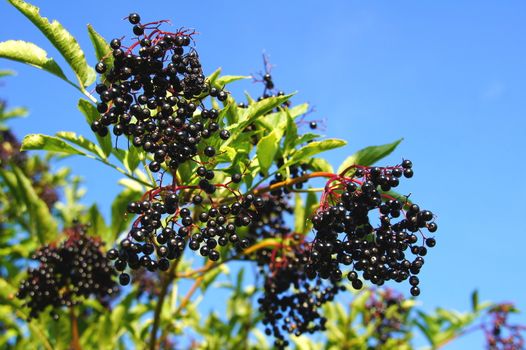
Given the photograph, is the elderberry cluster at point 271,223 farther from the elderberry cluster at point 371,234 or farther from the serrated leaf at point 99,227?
the elderberry cluster at point 371,234

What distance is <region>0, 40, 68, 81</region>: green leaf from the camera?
244 cm

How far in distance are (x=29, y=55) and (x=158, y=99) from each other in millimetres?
722

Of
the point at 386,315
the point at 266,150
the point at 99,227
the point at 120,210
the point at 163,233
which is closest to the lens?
the point at 163,233

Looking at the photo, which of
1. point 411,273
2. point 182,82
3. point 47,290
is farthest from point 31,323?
point 411,273

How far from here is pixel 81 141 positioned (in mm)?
2713

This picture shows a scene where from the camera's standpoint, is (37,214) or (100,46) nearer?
(100,46)

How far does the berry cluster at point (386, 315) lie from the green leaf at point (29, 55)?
13.0 feet

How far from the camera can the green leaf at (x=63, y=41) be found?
2.37 m

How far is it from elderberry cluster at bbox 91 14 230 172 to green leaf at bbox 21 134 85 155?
0.41 m

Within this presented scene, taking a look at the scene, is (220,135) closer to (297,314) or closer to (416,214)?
(416,214)

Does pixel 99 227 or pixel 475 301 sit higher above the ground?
pixel 99 227

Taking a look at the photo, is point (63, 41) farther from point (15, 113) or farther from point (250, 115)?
point (15, 113)

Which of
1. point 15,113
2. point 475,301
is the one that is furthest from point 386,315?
point 15,113

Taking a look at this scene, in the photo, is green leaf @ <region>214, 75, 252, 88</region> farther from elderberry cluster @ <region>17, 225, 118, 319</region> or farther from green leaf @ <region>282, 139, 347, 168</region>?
elderberry cluster @ <region>17, 225, 118, 319</region>
